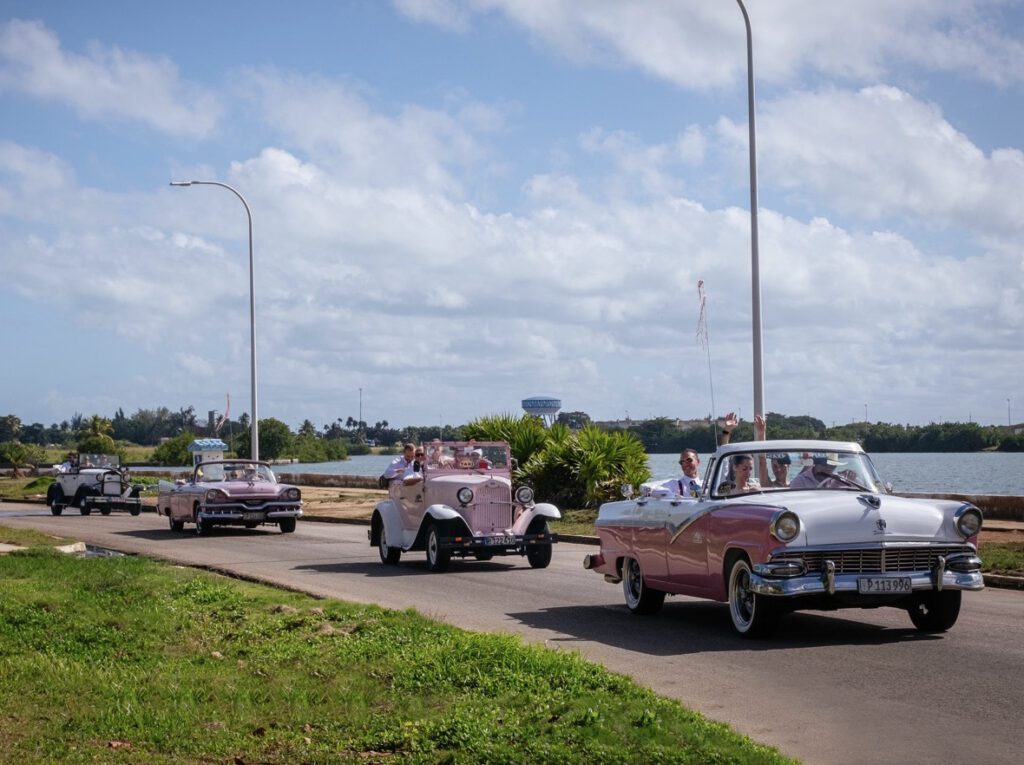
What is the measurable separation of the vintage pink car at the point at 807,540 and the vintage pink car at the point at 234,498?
647 inches

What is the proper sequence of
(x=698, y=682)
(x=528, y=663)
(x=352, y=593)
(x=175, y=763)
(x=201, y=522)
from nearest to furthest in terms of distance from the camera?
(x=175, y=763)
(x=528, y=663)
(x=698, y=682)
(x=352, y=593)
(x=201, y=522)

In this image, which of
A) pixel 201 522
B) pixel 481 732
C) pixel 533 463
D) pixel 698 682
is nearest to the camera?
pixel 481 732

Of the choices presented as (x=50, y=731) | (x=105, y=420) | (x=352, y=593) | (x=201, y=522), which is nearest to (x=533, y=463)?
(x=201, y=522)

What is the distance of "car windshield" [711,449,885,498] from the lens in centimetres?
1198

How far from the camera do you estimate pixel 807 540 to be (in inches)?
423

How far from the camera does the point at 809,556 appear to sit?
10.8 metres

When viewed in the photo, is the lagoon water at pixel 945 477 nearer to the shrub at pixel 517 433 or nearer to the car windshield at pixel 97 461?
the shrub at pixel 517 433

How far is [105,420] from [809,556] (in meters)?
114

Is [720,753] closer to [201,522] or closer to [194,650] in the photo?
[194,650]

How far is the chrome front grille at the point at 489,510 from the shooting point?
62.8ft

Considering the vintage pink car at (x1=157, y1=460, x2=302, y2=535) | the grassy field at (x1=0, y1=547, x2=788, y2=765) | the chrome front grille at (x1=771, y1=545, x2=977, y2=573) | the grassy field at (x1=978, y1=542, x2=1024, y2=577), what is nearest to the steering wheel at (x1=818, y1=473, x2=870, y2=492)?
the chrome front grille at (x1=771, y1=545, x2=977, y2=573)

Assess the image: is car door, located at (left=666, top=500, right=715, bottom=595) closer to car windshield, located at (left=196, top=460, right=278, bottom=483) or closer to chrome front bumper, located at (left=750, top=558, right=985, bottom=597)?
chrome front bumper, located at (left=750, top=558, right=985, bottom=597)

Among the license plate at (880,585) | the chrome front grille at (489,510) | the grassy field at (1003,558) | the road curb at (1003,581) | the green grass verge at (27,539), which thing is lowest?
the road curb at (1003,581)

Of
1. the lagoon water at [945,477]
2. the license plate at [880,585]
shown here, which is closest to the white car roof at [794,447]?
the license plate at [880,585]
